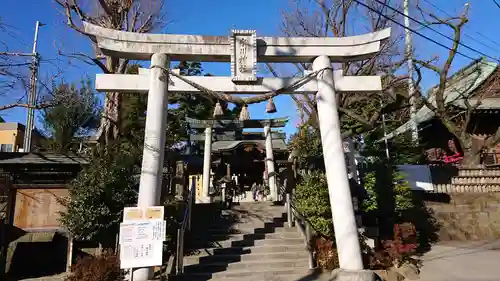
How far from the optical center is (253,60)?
8.83 metres

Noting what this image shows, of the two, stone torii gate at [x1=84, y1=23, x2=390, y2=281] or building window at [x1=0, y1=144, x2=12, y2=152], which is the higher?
building window at [x1=0, y1=144, x2=12, y2=152]

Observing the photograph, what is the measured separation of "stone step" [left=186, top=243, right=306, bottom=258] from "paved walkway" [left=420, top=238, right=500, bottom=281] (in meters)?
3.17

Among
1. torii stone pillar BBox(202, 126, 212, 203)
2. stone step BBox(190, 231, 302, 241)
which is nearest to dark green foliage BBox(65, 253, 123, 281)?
stone step BBox(190, 231, 302, 241)

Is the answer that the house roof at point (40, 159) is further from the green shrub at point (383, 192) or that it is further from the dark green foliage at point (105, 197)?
the green shrub at point (383, 192)

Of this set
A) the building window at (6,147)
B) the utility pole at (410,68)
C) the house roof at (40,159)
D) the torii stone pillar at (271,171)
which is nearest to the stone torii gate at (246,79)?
the house roof at (40,159)

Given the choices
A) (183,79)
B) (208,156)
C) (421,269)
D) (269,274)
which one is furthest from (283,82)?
(208,156)

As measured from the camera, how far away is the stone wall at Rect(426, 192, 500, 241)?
12.9 metres

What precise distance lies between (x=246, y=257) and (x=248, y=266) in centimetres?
40

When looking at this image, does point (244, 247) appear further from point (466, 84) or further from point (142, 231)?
point (466, 84)

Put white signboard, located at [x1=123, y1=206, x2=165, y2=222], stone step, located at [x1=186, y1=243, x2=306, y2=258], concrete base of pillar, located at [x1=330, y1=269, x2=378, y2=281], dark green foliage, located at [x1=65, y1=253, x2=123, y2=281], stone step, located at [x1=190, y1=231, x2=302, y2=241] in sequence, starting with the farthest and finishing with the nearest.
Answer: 1. stone step, located at [x1=190, y1=231, x2=302, y2=241]
2. stone step, located at [x1=186, y1=243, x2=306, y2=258]
3. dark green foliage, located at [x1=65, y1=253, x2=123, y2=281]
4. concrete base of pillar, located at [x1=330, y1=269, x2=378, y2=281]
5. white signboard, located at [x1=123, y1=206, x2=165, y2=222]

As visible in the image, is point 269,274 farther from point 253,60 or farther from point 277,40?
point 277,40

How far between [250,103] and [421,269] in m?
6.14

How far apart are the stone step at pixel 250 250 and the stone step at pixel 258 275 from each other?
3.30ft

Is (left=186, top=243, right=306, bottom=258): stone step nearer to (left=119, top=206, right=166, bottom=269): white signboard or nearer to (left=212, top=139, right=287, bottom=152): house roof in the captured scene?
(left=119, top=206, right=166, bottom=269): white signboard
